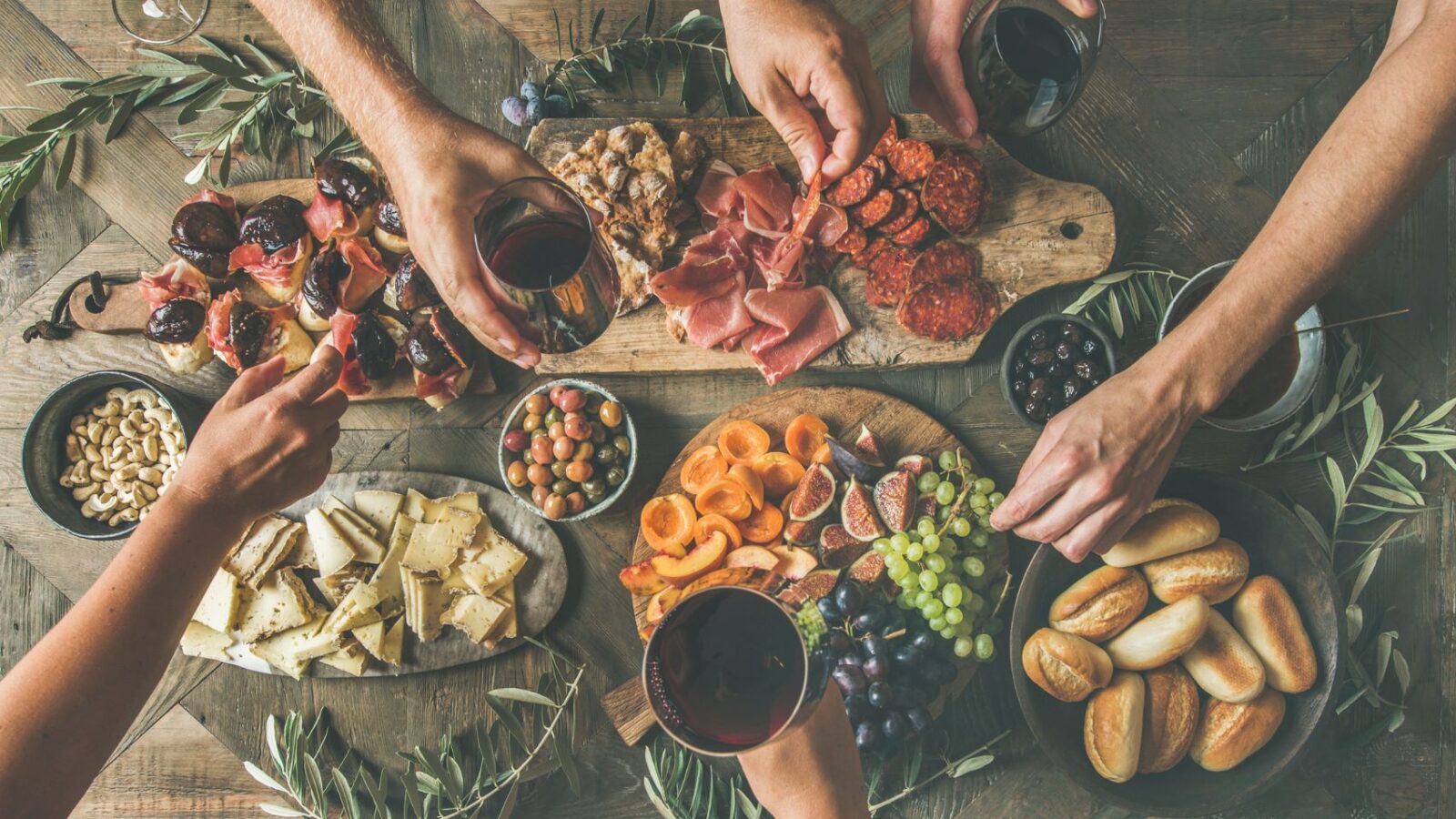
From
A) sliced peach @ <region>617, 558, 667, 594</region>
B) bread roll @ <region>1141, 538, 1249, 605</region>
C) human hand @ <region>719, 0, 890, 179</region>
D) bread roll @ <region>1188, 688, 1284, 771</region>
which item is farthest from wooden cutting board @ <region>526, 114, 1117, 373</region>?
bread roll @ <region>1188, 688, 1284, 771</region>

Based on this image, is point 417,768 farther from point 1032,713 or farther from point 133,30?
point 133,30

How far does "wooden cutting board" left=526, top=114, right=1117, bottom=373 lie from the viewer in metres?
1.49

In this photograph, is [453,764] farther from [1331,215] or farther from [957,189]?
[1331,215]

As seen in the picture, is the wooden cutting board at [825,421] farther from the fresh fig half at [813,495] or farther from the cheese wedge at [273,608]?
the cheese wedge at [273,608]

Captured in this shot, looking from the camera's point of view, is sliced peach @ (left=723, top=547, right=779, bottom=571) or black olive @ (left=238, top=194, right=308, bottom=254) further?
black olive @ (left=238, top=194, right=308, bottom=254)

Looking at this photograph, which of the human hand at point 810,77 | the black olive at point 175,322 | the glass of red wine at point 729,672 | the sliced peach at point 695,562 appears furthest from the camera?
the black olive at point 175,322

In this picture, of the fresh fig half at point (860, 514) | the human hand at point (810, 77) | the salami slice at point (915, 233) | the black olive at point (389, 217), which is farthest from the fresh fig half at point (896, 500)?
the black olive at point (389, 217)

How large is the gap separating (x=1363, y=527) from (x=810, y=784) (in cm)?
117

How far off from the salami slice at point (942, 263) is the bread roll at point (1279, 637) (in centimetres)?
69

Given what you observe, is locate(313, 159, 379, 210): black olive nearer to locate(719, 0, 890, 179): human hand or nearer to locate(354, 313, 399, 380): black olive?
locate(354, 313, 399, 380): black olive

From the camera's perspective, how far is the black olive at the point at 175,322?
5.02ft

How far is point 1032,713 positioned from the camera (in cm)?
127

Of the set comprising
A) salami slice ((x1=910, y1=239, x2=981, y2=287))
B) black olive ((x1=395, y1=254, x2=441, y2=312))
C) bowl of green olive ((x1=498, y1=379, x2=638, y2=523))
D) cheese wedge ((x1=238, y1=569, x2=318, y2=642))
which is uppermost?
black olive ((x1=395, y1=254, x2=441, y2=312))

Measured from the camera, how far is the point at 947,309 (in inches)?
57.9
